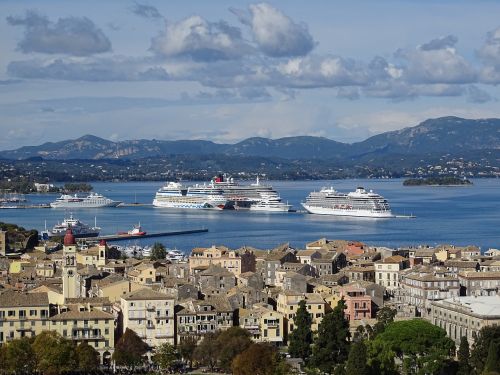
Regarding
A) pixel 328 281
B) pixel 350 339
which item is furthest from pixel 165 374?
pixel 328 281

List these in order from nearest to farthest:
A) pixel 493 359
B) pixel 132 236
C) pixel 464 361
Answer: pixel 493 359 < pixel 464 361 < pixel 132 236

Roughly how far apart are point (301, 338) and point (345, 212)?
66.7 metres

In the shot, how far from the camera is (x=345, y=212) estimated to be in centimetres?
9400

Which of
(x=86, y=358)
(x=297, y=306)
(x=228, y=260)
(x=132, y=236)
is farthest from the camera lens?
(x=132, y=236)

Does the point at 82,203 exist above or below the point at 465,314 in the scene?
above

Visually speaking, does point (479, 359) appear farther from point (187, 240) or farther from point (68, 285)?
point (187, 240)

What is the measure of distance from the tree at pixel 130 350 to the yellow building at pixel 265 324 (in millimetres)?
2863

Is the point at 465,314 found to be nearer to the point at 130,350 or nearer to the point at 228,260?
the point at 130,350

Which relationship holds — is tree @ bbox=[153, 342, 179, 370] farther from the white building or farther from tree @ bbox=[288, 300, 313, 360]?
the white building

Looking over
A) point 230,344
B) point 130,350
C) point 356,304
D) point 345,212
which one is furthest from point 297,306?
point 345,212

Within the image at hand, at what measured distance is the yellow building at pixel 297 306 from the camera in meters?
29.9

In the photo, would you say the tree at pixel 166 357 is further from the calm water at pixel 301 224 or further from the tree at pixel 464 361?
the calm water at pixel 301 224

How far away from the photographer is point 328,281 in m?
35.6

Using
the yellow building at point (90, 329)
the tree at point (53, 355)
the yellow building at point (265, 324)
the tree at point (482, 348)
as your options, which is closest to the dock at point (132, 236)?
the yellow building at point (265, 324)
